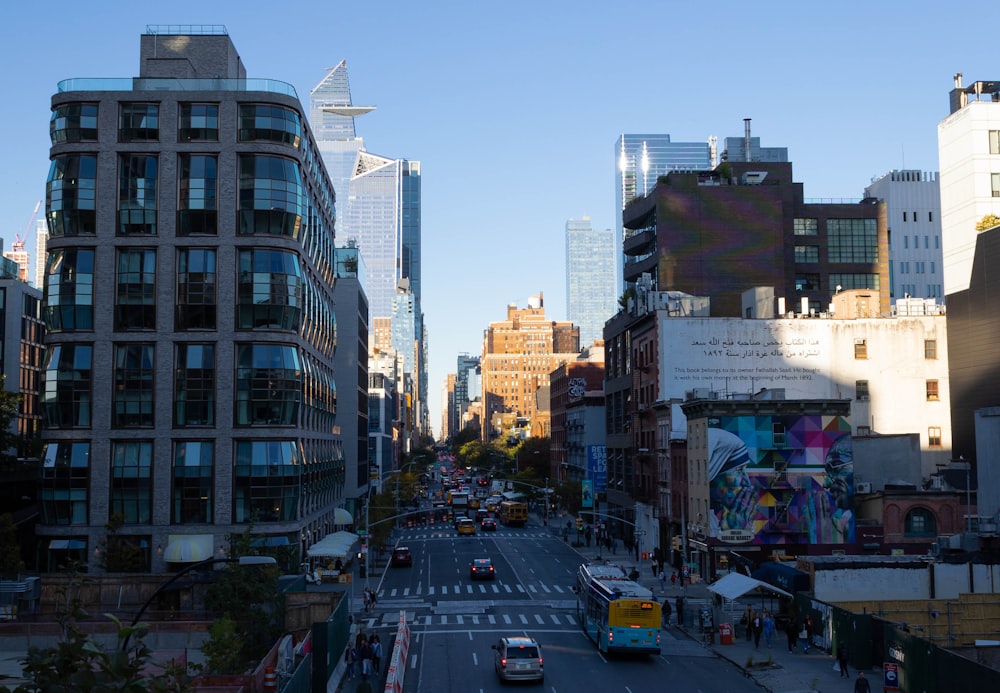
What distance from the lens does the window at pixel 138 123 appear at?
64.1 metres

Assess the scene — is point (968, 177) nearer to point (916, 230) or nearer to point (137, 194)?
point (137, 194)

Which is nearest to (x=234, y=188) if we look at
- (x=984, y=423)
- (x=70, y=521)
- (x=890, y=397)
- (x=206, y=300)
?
(x=206, y=300)

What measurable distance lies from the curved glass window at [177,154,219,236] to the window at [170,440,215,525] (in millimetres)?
13217

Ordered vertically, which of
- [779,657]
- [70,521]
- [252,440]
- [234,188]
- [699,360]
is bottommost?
[779,657]

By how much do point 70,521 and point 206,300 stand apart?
15.4 m

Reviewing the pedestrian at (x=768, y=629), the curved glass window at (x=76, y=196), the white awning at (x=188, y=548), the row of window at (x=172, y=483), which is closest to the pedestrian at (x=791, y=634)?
the pedestrian at (x=768, y=629)

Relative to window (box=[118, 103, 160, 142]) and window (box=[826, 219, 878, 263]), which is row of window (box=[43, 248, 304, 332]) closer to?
window (box=[118, 103, 160, 142])

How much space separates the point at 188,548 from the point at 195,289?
613 inches

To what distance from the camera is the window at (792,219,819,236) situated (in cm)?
11912

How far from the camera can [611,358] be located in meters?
118

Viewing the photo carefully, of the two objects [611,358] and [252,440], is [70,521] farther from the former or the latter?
[611,358]

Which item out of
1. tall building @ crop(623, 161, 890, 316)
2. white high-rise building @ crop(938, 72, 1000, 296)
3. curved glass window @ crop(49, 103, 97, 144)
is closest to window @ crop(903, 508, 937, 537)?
white high-rise building @ crop(938, 72, 1000, 296)

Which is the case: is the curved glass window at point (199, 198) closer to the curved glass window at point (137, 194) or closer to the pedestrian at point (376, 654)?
the curved glass window at point (137, 194)

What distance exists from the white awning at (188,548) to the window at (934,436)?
191 feet
